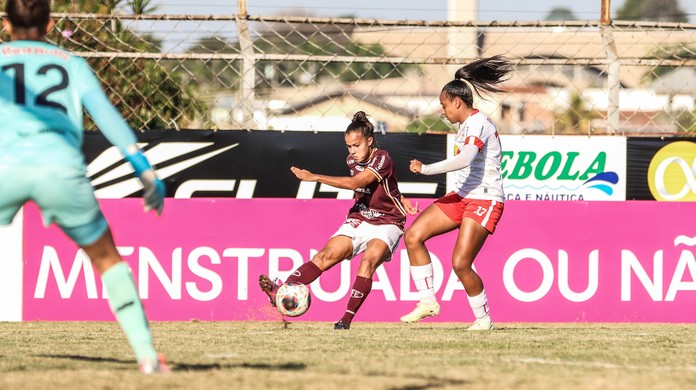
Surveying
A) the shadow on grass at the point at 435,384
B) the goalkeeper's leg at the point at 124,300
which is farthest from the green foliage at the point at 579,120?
the goalkeeper's leg at the point at 124,300

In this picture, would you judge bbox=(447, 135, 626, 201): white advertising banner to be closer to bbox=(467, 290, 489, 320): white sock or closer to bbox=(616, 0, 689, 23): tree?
bbox=(467, 290, 489, 320): white sock

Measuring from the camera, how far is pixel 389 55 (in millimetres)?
12727

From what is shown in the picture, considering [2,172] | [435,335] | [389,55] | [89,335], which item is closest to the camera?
[2,172]

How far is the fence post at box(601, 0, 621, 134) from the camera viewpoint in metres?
12.0

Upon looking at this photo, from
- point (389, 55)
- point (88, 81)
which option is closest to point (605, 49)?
point (389, 55)

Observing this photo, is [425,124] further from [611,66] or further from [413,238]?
[413,238]

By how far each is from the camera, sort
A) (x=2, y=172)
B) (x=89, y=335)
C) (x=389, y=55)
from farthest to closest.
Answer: (x=389, y=55) < (x=89, y=335) < (x=2, y=172)

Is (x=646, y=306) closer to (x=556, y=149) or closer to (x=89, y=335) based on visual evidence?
(x=556, y=149)

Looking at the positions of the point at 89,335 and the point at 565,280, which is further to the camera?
the point at 565,280

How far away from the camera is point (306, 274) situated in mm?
9430

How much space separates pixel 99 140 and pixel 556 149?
15.5 feet

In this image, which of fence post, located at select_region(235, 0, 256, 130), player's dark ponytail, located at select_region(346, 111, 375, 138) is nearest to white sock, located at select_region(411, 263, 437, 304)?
player's dark ponytail, located at select_region(346, 111, 375, 138)

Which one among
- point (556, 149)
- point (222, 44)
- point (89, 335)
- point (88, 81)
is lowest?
point (89, 335)

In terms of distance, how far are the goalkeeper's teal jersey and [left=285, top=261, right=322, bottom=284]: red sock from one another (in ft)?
13.8
